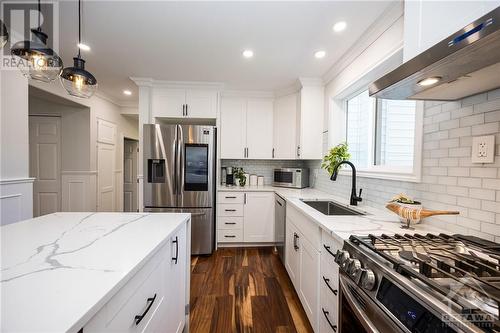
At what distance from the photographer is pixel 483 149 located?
1.02 m

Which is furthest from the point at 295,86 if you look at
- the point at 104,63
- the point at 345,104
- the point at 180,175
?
the point at 104,63

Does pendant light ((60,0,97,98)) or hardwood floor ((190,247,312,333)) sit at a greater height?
pendant light ((60,0,97,98))

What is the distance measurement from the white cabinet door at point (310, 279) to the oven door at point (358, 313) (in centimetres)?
39

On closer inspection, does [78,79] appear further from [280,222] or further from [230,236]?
[230,236]

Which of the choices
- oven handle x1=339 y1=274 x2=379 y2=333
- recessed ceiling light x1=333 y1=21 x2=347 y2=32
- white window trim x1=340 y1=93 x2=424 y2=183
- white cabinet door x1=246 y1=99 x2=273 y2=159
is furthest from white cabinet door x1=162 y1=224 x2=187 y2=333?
white cabinet door x1=246 y1=99 x2=273 y2=159

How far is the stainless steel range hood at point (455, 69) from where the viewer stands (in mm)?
613

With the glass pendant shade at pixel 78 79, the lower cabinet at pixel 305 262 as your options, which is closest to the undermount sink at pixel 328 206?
the lower cabinet at pixel 305 262

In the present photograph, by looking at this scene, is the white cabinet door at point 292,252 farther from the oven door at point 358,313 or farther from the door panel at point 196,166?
the door panel at point 196,166

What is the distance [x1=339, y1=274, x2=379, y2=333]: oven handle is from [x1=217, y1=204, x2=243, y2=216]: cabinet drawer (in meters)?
2.13

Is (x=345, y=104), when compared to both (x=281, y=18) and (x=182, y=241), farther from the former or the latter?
(x=182, y=241)

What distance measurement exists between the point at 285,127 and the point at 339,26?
1642 mm

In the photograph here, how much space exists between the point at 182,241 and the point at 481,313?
1335 mm

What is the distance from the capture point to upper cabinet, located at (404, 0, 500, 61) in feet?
2.94

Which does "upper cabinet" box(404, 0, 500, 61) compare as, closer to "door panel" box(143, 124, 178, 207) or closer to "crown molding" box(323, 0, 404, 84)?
"crown molding" box(323, 0, 404, 84)
